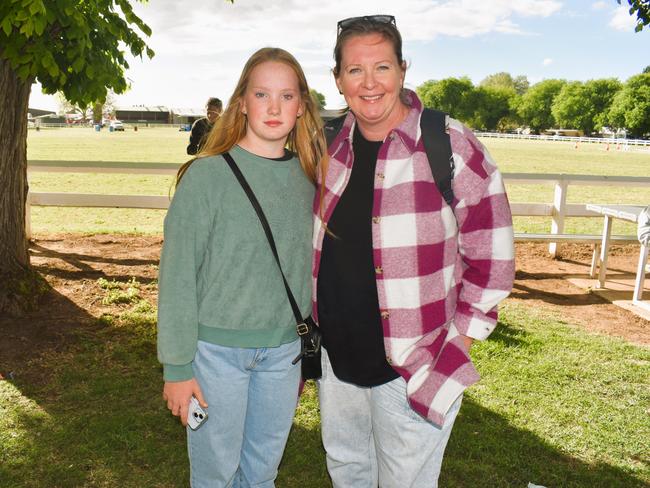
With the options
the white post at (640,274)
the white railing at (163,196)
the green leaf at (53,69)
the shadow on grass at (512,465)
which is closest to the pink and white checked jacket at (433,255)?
the shadow on grass at (512,465)

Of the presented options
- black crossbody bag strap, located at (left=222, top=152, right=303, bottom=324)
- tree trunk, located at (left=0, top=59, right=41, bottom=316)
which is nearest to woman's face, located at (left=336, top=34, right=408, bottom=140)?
black crossbody bag strap, located at (left=222, top=152, right=303, bottom=324)

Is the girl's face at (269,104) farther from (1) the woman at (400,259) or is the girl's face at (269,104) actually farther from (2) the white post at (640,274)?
(2) the white post at (640,274)

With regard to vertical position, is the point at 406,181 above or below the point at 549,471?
above

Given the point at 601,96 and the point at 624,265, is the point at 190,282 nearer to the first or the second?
the point at 624,265

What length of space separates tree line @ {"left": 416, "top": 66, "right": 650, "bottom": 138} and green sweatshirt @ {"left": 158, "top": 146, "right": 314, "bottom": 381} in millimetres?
113673

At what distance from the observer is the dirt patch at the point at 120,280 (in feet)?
17.1

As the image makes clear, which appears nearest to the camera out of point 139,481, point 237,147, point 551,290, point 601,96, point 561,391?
point 237,147

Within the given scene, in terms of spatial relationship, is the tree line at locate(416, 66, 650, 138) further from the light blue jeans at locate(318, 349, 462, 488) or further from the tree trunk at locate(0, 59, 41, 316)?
the light blue jeans at locate(318, 349, 462, 488)

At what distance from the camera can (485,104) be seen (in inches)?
5861

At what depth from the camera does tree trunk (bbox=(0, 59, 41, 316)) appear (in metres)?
5.58

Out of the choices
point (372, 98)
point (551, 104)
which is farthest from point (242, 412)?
point (551, 104)

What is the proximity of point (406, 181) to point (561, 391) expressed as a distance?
3179mm

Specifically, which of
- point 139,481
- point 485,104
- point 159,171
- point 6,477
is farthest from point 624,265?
point 485,104

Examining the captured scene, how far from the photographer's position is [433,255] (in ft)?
6.46
